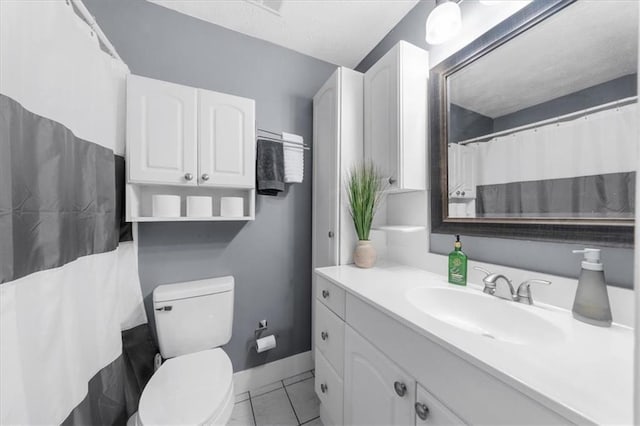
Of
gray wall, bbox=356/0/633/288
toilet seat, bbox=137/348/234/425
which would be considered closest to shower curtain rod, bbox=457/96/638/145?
gray wall, bbox=356/0/633/288

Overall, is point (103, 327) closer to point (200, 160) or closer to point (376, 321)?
point (200, 160)

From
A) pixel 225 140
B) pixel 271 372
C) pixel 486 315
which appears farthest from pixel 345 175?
pixel 271 372

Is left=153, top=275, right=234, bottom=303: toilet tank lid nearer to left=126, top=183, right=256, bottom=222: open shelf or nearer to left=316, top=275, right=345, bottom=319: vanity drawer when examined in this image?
left=126, top=183, right=256, bottom=222: open shelf

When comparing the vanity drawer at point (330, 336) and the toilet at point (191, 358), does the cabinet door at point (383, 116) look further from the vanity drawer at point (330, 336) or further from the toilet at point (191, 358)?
the toilet at point (191, 358)

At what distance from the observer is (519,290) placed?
2.53 feet

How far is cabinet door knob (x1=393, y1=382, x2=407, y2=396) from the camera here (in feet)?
2.17

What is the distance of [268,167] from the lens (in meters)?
1.38

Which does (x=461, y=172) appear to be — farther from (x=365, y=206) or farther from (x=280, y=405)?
(x=280, y=405)

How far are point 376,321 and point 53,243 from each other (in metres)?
1.01

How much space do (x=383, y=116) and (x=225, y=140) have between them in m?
0.89

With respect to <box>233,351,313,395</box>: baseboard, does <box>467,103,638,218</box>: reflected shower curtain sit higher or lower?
higher

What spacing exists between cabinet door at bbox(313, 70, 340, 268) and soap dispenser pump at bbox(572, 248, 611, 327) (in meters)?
0.96

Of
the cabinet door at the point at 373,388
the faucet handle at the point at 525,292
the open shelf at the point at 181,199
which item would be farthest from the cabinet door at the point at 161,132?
the faucet handle at the point at 525,292

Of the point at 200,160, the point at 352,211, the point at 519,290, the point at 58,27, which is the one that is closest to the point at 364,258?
the point at 352,211
